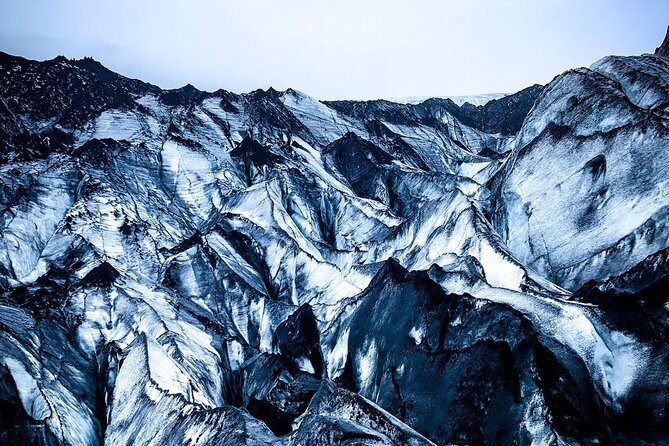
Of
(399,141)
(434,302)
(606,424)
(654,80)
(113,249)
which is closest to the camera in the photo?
(606,424)

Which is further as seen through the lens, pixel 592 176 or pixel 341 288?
pixel 341 288

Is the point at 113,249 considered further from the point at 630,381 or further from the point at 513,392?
the point at 630,381

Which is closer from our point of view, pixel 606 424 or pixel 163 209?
pixel 606 424

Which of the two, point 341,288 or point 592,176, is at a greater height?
point 592,176

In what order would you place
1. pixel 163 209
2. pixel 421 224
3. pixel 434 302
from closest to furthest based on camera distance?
1. pixel 434 302
2. pixel 421 224
3. pixel 163 209

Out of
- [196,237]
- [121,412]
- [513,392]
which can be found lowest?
Answer: [121,412]

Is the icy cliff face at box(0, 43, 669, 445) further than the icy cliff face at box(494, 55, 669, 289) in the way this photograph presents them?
No

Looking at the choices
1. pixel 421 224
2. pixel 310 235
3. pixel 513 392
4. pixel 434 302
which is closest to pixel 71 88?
pixel 310 235

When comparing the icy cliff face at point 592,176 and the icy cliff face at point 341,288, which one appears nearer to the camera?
the icy cliff face at point 341,288
